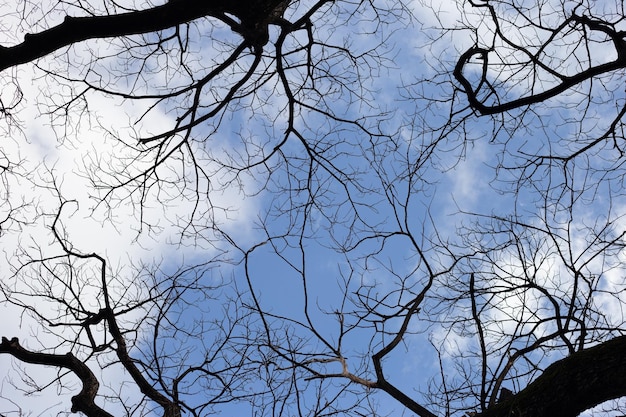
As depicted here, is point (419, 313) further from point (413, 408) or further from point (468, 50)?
point (468, 50)

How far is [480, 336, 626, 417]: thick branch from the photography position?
10.5 ft

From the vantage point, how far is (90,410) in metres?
4.91

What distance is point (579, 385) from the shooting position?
10.6ft

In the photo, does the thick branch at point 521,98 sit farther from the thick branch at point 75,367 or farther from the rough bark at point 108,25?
the thick branch at point 75,367

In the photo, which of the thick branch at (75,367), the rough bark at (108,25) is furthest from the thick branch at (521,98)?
the thick branch at (75,367)

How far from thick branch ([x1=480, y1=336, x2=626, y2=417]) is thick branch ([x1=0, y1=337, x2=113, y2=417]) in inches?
132

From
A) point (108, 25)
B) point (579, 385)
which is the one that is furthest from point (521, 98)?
point (108, 25)

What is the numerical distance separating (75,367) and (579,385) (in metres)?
4.03

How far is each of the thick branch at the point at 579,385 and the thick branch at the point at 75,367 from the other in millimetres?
3344

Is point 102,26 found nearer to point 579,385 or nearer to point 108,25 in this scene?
point 108,25

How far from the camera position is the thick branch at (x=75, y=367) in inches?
194

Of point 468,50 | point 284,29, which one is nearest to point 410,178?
point 468,50

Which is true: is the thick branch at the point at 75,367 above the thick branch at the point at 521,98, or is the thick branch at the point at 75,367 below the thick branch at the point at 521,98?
below

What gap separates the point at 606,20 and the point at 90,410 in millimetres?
5208
